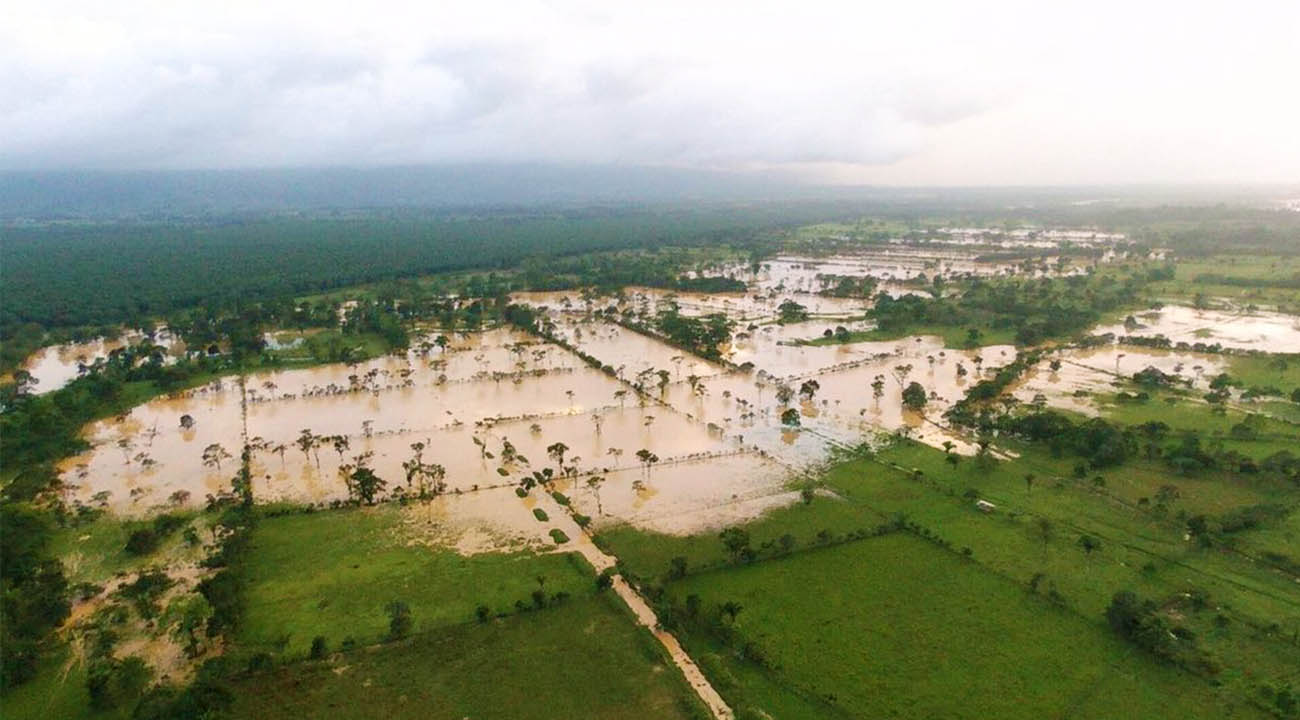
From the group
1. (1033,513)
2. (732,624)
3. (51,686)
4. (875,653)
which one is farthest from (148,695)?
(1033,513)

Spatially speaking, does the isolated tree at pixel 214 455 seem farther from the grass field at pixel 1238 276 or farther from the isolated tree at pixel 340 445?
the grass field at pixel 1238 276

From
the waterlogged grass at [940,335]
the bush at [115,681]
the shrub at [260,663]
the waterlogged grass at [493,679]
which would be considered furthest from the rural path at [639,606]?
the waterlogged grass at [940,335]

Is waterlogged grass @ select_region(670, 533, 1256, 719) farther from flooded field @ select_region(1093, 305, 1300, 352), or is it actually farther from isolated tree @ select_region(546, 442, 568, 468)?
flooded field @ select_region(1093, 305, 1300, 352)

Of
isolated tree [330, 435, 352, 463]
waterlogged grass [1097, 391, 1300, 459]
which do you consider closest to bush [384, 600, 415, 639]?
isolated tree [330, 435, 352, 463]

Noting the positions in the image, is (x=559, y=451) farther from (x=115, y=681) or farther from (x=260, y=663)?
(x=115, y=681)

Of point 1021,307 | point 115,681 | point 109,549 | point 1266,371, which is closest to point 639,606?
point 115,681

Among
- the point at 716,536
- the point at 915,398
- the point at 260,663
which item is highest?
the point at 915,398
